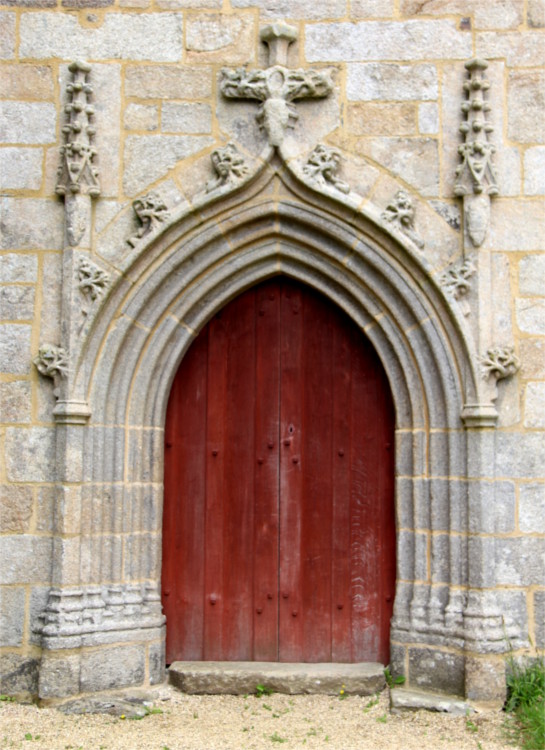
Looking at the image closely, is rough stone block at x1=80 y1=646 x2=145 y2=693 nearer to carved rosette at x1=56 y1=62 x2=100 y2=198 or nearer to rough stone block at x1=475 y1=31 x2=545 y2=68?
carved rosette at x1=56 y1=62 x2=100 y2=198

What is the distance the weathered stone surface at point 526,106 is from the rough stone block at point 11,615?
374cm

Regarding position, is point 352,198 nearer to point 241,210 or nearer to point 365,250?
point 365,250

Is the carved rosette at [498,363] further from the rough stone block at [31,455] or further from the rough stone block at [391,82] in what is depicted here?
the rough stone block at [31,455]

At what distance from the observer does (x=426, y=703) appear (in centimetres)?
422

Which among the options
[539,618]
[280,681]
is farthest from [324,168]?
[280,681]

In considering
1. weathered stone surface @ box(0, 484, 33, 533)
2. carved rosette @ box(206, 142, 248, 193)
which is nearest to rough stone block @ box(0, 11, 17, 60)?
carved rosette @ box(206, 142, 248, 193)

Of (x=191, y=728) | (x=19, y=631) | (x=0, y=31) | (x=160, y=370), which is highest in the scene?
(x=0, y=31)

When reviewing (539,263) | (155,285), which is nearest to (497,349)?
(539,263)

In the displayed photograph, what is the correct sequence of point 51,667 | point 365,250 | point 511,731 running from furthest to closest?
1. point 365,250
2. point 51,667
3. point 511,731

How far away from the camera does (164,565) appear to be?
4789 mm

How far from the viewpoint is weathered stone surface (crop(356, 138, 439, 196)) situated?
4.60 metres

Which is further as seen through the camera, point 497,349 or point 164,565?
point 164,565

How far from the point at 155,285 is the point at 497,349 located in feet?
6.28

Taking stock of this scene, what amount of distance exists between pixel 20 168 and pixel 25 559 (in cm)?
220
